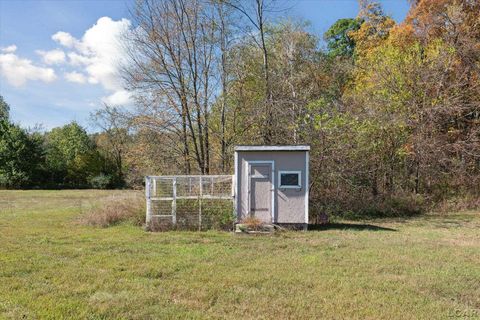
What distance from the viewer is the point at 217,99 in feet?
56.7

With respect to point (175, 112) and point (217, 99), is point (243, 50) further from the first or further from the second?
point (175, 112)

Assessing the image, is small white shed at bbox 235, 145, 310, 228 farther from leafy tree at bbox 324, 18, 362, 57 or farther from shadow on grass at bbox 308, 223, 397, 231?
leafy tree at bbox 324, 18, 362, 57

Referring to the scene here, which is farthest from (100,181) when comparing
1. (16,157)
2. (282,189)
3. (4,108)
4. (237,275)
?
(237,275)

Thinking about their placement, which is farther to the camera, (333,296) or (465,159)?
(465,159)

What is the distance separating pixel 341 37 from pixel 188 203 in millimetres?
26561

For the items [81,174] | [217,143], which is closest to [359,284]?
[217,143]

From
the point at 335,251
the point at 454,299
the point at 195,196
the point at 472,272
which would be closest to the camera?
the point at 454,299

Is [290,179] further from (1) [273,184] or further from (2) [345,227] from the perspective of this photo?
(2) [345,227]

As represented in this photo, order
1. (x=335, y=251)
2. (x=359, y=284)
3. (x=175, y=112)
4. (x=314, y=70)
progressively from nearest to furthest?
1. (x=359, y=284)
2. (x=335, y=251)
3. (x=175, y=112)
4. (x=314, y=70)

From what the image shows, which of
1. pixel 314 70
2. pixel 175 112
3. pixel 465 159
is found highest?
pixel 314 70

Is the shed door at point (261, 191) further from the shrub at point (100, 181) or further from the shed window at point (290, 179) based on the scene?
the shrub at point (100, 181)

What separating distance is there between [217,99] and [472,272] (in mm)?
12662

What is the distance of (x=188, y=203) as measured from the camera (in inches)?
448

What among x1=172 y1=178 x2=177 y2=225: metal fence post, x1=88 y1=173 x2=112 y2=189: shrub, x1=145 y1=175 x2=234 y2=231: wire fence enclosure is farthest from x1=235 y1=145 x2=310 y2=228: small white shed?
x1=88 y1=173 x2=112 y2=189: shrub
